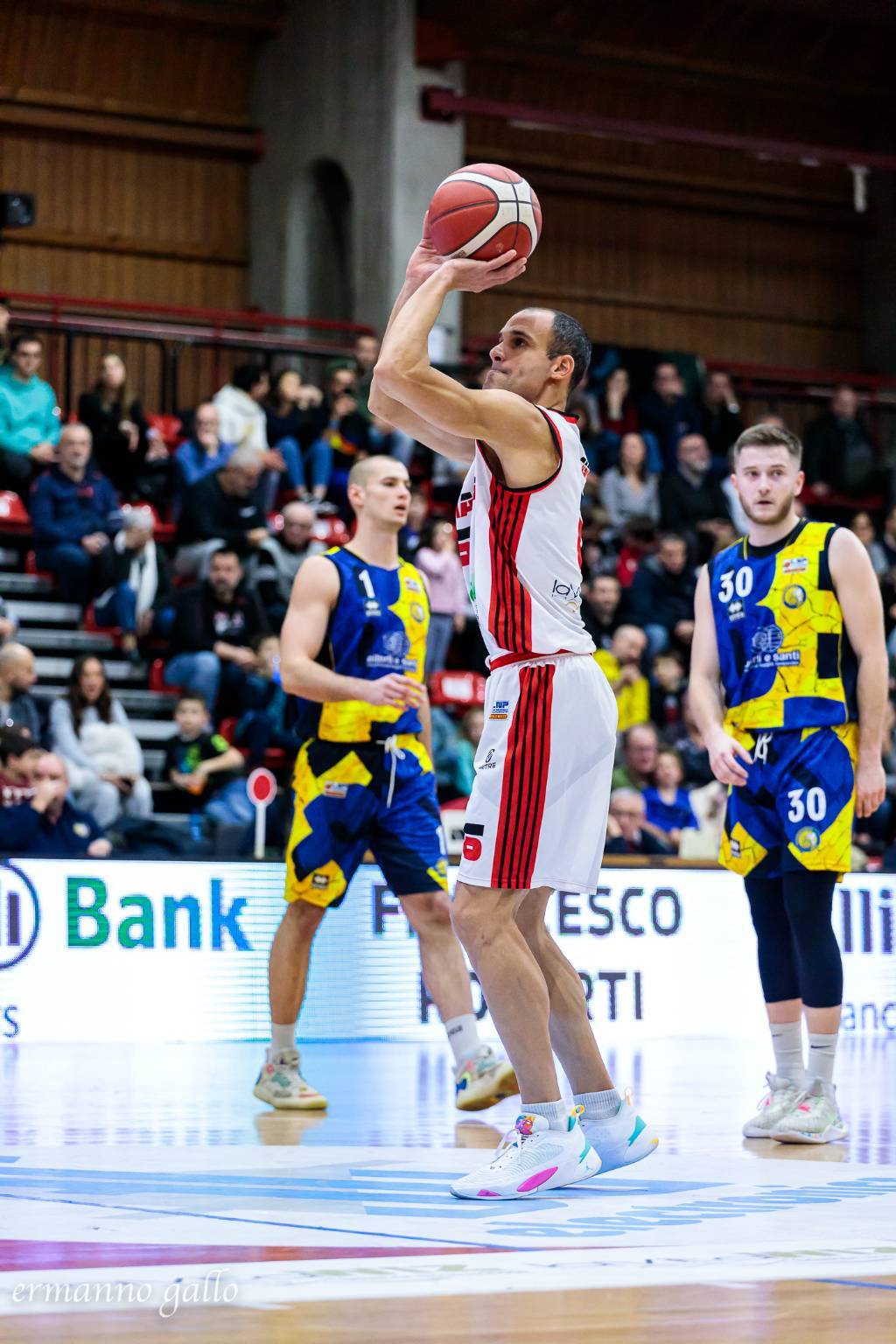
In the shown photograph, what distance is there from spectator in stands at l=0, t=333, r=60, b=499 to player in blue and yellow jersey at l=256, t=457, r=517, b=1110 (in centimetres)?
756

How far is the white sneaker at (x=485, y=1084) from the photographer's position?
6402mm

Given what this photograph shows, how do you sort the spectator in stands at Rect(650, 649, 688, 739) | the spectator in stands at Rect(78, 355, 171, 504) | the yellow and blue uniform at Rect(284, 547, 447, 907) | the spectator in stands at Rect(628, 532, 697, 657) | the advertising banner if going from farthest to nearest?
the spectator in stands at Rect(628, 532, 697, 657)
the spectator in stands at Rect(78, 355, 171, 504)
the spectator in stands at Rect(650, 649, 688, 739)
the advertising banner
the yellow and blue uniform at Rect(284, 547, 447, 907)

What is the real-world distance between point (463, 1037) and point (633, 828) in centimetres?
573

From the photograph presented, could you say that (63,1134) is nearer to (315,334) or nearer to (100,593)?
(100,593)

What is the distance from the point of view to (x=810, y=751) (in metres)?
6.09

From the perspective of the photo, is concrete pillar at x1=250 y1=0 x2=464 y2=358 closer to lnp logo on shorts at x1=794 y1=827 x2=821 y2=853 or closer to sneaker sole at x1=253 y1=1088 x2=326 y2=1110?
sneaker sole at x1=253 y1=1088 x2=326 y2=1110

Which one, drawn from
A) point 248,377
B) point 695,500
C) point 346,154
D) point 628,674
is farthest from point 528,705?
point 346,154

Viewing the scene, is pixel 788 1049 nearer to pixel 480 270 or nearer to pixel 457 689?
pixel 480 270

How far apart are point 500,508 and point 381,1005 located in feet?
17.8

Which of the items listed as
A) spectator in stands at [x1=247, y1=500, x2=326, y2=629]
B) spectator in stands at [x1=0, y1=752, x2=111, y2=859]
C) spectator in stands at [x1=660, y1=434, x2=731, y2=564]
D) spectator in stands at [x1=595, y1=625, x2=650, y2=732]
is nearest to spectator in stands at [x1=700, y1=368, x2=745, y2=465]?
spectator in stands at [x1=660, y1=434, x2=731, y2=564]

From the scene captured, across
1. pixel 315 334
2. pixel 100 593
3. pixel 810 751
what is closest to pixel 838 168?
pixel 315 334

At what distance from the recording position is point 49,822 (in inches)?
430

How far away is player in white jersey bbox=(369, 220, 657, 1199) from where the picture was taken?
4688 mm

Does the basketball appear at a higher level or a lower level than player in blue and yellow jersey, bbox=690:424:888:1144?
higher
